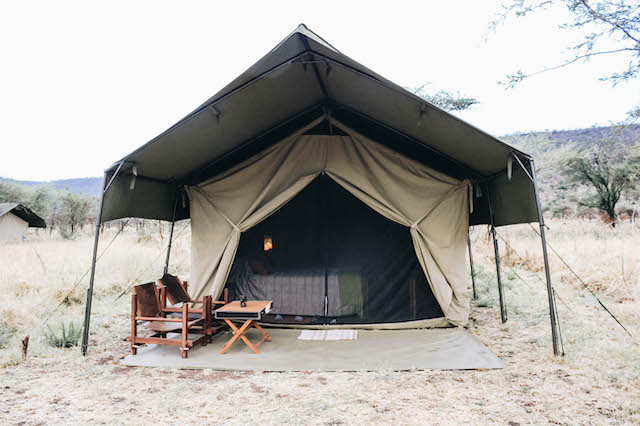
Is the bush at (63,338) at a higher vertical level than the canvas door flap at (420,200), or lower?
lower

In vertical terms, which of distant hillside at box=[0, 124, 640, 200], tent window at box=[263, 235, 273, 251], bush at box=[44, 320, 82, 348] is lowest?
bush at box=[44, 320, 82, 348]

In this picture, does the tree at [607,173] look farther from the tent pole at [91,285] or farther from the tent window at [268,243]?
the tent pole at [91,285]

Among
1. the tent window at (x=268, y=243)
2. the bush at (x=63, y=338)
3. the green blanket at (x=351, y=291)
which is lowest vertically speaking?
the bush at (x=63, y=338)

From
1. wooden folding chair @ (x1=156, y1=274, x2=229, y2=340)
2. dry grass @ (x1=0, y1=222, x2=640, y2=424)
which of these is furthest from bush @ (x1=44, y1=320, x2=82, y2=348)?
wooden folding chair @ (x1=156, y1=274, x2=229, y2=340)

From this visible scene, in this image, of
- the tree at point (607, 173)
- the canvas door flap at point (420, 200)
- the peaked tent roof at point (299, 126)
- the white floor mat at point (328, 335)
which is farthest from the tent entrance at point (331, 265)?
the tree at point (607, 173)

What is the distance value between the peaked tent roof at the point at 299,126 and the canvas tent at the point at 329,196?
2cm

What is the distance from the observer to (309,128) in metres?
5.06

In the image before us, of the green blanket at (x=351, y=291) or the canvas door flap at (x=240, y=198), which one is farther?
the green blanket at (x=351, y=291)

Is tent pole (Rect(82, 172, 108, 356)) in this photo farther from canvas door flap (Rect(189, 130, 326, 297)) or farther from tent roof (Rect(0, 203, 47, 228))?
tent roof (Rect(0, 203, 47, 228))

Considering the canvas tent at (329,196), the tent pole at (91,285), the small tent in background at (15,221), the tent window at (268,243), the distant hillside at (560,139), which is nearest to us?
the tent pole at (91,285)

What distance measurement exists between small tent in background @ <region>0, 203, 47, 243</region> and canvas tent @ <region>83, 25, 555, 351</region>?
39.4 feet

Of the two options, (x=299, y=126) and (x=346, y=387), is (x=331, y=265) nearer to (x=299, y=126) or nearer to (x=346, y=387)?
(x=299, y=126)

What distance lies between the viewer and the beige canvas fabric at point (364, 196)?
4984 millimetres

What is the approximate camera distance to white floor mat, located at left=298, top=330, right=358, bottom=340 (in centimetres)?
468
